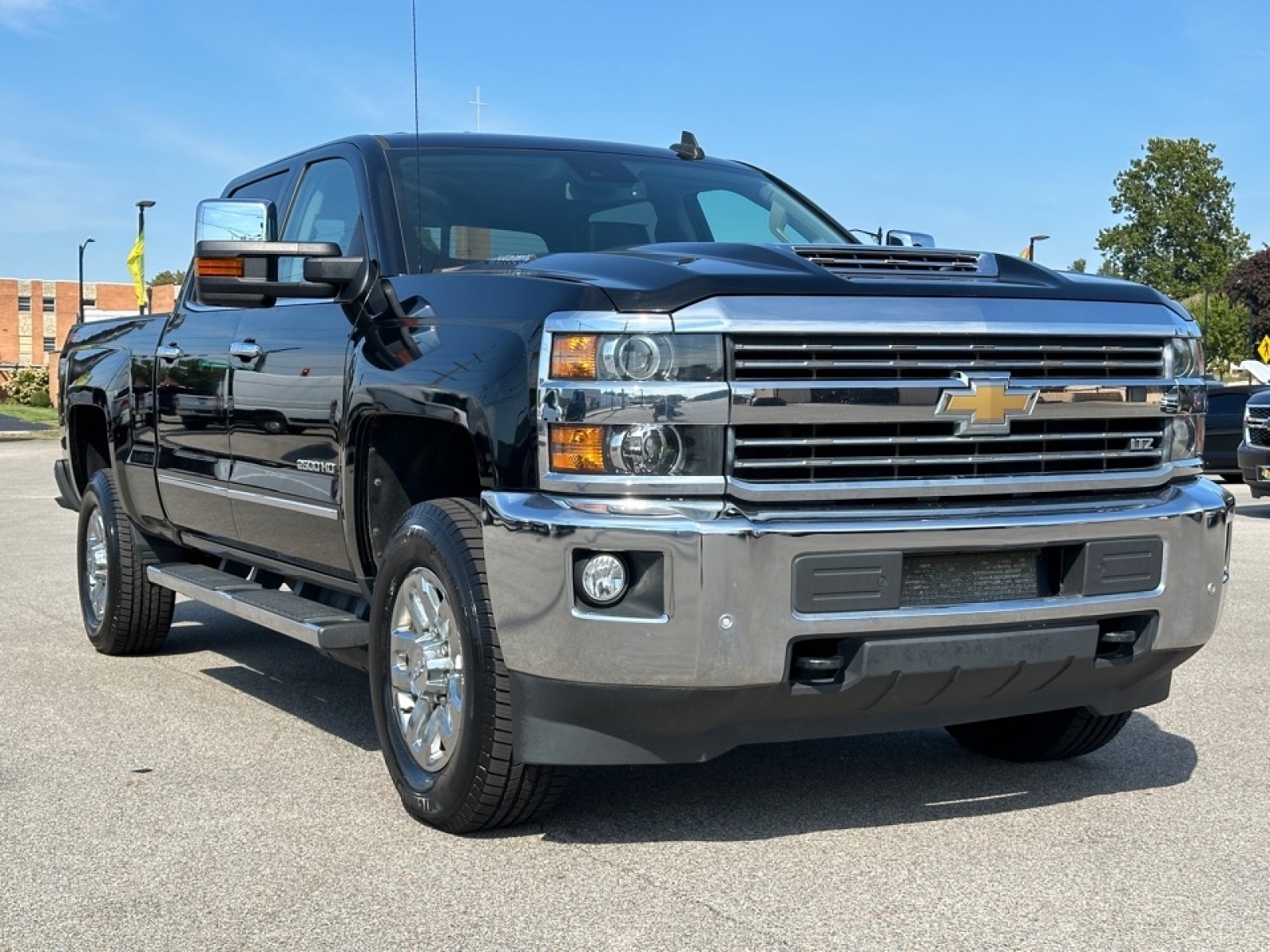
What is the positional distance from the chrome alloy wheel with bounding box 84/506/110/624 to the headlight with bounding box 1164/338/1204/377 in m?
4.67

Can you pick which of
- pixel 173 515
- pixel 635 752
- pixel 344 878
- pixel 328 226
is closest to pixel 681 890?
pixel 635 752

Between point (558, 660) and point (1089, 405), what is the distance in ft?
4.94

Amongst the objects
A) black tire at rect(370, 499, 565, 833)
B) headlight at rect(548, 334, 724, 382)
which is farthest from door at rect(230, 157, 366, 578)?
headlight at rect(548, 334, 724, 382)

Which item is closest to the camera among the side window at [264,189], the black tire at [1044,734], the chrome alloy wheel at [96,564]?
the black tire at [1044,734]

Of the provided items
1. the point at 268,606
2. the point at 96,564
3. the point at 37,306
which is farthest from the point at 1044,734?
the point at 37,306

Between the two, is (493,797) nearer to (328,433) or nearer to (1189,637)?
(328,433)

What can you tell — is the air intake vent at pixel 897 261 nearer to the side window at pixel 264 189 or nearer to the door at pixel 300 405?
the door at pixel 300 405

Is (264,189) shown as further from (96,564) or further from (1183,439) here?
(1183,439)

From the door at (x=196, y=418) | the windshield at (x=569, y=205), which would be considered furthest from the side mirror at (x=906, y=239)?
the door at (x=196, y=418)

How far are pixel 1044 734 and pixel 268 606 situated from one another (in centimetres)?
244

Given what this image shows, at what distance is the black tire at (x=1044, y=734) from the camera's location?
16.5 ft

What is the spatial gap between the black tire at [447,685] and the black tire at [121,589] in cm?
274

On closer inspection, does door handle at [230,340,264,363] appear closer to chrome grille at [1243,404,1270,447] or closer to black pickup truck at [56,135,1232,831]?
black pickup truck at [56,135,1232,831]

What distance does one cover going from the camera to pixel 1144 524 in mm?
4324
